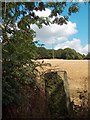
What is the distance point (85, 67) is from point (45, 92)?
1.67 feet

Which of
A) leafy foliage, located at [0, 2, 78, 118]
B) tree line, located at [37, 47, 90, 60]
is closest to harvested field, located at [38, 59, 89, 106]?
tree line, located at [37, 47, 90, 60]

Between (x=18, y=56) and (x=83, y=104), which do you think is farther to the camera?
(x=83, y=104)

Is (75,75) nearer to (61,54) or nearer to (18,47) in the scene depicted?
(61,54)

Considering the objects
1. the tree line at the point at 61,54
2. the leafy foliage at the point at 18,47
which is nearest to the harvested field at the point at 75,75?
the tree line at the point at 61,54

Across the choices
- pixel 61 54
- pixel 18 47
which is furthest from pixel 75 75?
pixel 18 47

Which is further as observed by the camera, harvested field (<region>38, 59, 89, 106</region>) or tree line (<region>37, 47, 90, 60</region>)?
harvested field (<region>38, 59, 89, 106</region>)

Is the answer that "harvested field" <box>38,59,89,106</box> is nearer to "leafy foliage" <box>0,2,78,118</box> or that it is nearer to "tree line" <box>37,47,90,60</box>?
"tree line" <box>37,47,90,60</box>

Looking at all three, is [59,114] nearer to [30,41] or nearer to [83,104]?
[83,104]

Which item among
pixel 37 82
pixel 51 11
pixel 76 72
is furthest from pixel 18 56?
pixel 76 72

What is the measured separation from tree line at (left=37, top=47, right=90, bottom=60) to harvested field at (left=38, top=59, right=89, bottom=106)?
50 mm

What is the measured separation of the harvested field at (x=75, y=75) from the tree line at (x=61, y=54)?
0.16 ft

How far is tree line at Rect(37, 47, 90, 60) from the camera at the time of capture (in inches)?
127

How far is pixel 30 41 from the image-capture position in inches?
125

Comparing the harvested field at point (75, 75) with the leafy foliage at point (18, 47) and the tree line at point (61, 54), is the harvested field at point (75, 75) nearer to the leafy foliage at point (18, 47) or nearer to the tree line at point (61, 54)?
the tree line at point (61, 54)
